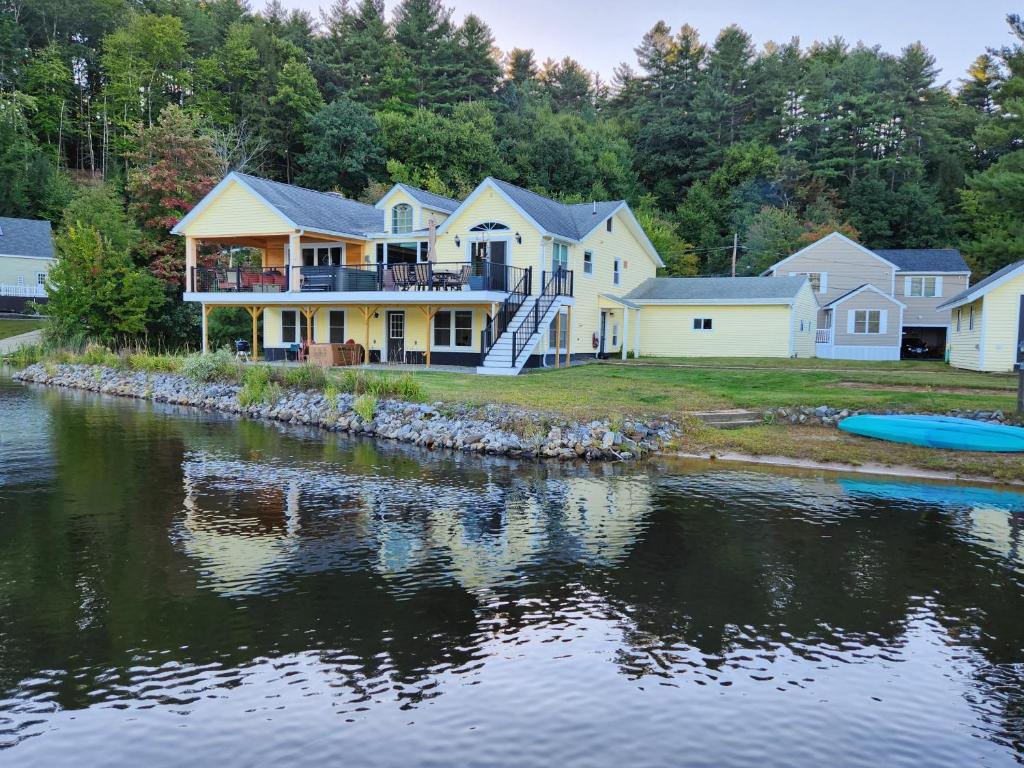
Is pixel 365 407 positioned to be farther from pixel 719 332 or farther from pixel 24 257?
pixel 24 257

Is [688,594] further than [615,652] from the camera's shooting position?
Yes

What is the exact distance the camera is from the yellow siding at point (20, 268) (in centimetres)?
5175

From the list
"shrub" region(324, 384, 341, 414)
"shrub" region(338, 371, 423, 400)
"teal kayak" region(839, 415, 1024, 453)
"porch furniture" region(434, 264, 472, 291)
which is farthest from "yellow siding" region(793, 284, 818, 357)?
"shrub" region(324, 384, 341, 414)

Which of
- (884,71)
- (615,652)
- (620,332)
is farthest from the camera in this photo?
(884,71)

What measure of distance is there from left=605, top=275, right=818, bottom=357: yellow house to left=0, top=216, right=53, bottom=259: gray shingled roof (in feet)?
137

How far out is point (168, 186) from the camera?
39281 mm

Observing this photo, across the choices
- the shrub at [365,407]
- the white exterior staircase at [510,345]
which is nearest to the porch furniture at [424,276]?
the white exterior staircase at [510,345]

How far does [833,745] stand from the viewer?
215 inches

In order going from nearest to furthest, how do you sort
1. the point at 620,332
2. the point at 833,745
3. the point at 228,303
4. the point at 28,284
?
the point at 833,745 < the point at 228,303 < the point at 620,332 < the point at 28,284

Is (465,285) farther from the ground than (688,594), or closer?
farther from the ground

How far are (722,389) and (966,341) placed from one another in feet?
44.5

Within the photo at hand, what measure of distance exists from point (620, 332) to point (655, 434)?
18674 millimetres

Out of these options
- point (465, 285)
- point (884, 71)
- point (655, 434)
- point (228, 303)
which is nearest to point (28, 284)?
point (228, 303)

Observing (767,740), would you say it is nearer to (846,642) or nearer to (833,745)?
(833,745)
